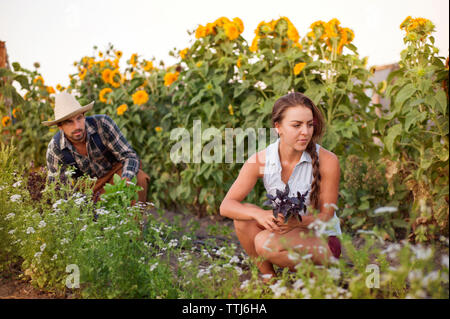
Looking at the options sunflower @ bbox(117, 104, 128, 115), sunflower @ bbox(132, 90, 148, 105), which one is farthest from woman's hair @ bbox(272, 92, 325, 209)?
sunflower @ bbox(117, 104, 128, 115)

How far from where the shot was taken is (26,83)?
20.9ft

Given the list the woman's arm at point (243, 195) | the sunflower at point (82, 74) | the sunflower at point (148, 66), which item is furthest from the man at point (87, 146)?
the sunflower at point (82, 74)

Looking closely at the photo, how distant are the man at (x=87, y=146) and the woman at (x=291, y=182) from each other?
3.96 feet

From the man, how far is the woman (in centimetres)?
121

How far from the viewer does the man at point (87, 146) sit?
355 centimetres

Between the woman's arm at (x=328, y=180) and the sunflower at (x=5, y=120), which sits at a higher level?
the sunflower at (x=5, y=120)

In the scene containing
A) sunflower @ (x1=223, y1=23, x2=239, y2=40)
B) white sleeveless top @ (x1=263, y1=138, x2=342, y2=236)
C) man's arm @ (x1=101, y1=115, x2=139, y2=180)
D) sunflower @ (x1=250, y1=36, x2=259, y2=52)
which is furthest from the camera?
sunflower @ (x1=223, y1=23, x2=239, y2=40)

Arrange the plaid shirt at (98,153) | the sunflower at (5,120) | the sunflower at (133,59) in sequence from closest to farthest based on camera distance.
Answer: the plaid shirt at (98,153), the sunflower at (133,59), the sunflower at (5,120)

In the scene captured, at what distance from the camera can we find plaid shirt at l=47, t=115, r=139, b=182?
370 cm

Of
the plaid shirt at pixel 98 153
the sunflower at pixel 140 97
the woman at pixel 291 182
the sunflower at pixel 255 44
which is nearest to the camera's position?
the woman at pixel 291 182

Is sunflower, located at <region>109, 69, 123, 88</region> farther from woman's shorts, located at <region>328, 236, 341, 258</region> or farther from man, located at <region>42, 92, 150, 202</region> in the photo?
woman's shorts, located at <region>328, 236, 341, 258</region>

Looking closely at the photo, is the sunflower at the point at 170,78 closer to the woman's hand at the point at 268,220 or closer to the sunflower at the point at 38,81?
the sunflower at the point at 38,81
